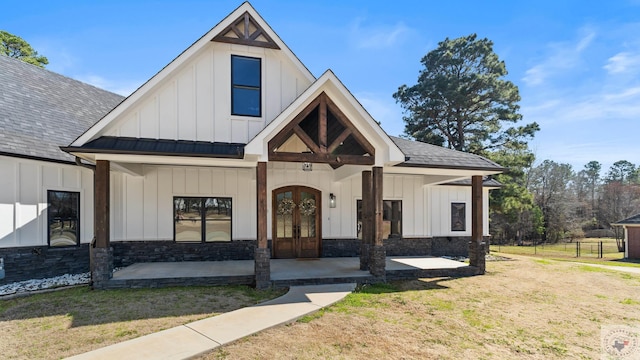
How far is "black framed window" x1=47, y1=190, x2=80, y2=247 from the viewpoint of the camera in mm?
8164

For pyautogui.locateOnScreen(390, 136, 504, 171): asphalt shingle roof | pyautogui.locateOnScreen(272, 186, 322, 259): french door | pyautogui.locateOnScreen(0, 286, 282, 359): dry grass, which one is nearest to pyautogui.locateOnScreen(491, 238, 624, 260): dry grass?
pyautogui.locateOnScreen(390, 136, 504, 171): asphalt shingle roof

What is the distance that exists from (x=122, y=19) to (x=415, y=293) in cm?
1117

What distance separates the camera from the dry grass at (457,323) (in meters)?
4.15

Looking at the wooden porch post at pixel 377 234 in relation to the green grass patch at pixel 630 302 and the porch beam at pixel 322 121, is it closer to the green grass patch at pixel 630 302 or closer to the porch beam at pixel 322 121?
the porch beam at pixel 322 121

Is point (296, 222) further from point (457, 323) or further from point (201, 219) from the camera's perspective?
point (457, 323)

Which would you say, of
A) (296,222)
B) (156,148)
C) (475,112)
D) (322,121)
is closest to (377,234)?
(322,121)

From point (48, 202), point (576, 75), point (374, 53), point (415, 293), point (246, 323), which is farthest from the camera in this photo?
point (576, 75)

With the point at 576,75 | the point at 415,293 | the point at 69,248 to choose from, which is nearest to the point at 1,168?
the point at 69,248

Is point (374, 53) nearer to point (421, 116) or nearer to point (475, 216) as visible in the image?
point (475, 216)

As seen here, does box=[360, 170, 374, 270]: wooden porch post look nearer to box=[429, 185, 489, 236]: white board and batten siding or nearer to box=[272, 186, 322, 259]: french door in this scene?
box=[272, 186, 322, 259]: french door

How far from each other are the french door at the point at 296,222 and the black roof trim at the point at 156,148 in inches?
108

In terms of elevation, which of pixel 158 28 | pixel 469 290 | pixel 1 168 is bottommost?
pixel 469 290

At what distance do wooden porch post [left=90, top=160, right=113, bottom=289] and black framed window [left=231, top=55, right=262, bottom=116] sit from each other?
11.4ft

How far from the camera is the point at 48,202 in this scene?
8078 mm
